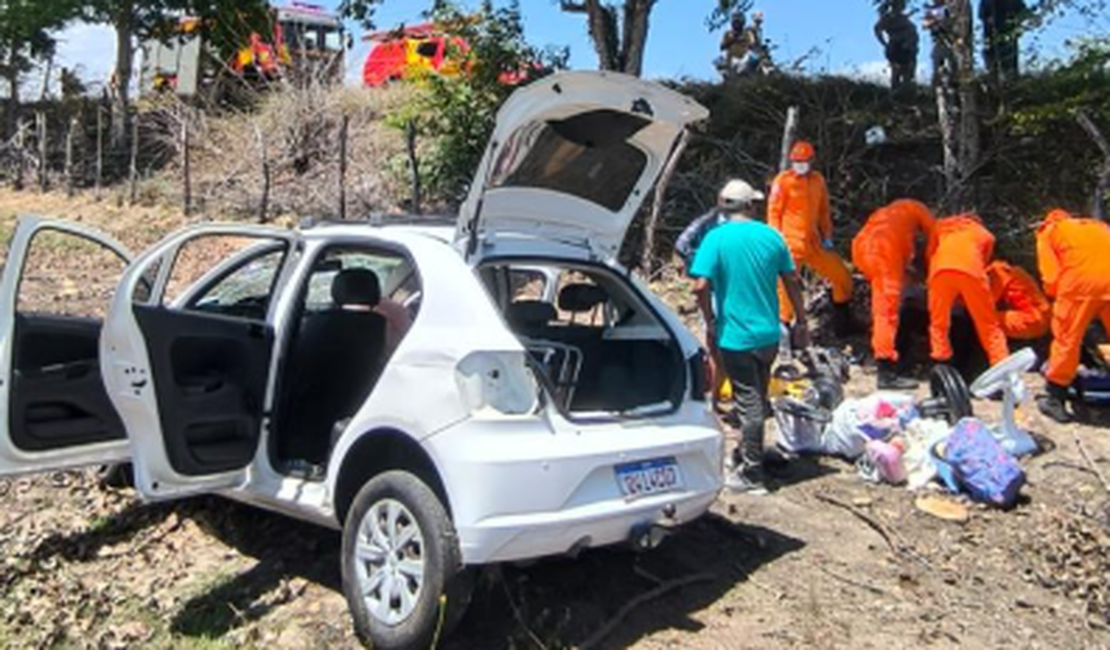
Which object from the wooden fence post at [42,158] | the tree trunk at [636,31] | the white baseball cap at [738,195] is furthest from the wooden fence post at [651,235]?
the wooden fence post at [42,158]

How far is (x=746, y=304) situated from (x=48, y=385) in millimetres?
3470

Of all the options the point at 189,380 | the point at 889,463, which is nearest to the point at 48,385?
the point at 189,380

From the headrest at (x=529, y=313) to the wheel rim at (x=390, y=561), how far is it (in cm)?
118

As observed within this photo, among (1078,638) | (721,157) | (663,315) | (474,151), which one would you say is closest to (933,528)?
(1078,638)

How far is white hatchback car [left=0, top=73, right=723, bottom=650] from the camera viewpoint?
12.4ft

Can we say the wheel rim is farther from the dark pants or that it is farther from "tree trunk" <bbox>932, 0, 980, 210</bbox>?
"tree trunk" <bbox>932, 0, 980, 210</bbox>

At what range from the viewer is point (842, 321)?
9.45 m

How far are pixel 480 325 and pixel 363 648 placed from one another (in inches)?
53.6

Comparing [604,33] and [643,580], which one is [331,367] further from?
[604,33]

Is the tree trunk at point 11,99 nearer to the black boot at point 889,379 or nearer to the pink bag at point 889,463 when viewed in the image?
the black boot at point 889,379

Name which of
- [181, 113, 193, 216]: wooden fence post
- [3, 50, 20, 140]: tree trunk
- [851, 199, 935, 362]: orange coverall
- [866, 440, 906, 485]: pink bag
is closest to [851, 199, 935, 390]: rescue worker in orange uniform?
[851, 199, 935, 362]: orange coverall

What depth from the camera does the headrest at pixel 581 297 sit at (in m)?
4.96

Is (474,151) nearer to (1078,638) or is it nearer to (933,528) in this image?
(933,528)

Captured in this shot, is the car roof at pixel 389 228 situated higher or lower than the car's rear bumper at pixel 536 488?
higher
